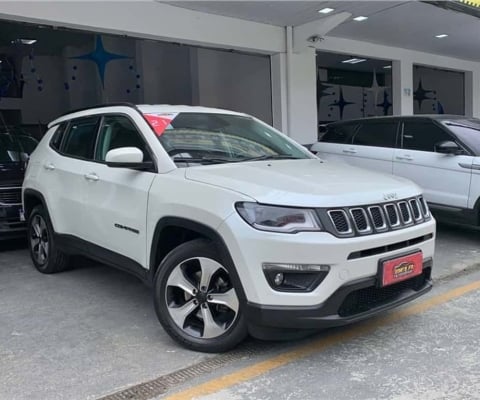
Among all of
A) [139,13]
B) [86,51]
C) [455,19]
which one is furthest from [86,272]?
[86,51]

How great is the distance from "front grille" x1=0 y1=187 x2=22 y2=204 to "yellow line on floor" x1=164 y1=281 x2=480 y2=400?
4.47 metres

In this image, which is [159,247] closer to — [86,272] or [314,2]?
[86,272]

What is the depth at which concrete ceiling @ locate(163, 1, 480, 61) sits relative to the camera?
30.1ft

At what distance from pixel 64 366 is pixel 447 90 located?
2211cm

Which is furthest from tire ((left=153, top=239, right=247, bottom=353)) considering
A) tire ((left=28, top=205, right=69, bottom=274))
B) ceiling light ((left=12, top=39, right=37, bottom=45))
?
ceiling light ((left=12, top=39, right=37, bottom=45))

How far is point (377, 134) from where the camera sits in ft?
25.9

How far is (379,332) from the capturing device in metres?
3.95

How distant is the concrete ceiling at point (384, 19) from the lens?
30.1 ft

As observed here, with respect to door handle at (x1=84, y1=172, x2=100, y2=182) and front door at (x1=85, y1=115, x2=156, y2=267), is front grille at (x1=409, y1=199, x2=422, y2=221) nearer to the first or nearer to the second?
front door at (x1=85, y1=115, x2=156, y2=267)

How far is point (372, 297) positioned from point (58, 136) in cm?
369

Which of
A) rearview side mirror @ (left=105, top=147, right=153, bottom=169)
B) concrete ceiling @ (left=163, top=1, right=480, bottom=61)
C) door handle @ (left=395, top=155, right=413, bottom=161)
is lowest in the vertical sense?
door handle @ (left=395, top=155, right=413, bottom=161)

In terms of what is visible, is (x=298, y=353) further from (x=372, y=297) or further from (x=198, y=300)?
(x=198, y=300)

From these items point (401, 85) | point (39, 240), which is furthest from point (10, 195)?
point (401, 85)

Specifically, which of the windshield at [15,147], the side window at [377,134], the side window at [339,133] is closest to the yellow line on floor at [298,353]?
the side window at [377,134]
